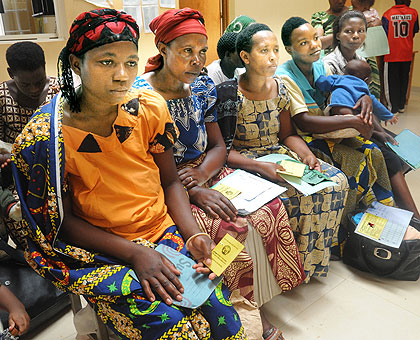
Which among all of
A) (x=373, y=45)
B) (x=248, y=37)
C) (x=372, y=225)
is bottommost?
(x=372, y=225)

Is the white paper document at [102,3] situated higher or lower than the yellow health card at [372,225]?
higher

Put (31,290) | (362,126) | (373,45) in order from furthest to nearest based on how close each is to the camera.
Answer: (373,45)
(362,126)
(31,290)

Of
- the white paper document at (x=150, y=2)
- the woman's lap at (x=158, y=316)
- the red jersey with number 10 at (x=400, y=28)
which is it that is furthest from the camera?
the red jersey with number 10 at (x=400, y=28)

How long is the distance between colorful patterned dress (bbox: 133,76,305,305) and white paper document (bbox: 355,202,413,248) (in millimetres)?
614

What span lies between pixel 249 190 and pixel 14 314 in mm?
1133

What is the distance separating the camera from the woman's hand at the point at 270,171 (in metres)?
2.08

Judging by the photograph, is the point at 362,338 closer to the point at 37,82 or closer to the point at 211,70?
the point at 211,70

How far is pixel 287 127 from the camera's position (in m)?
2.39

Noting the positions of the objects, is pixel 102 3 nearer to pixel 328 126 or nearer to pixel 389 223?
pixel 328 126

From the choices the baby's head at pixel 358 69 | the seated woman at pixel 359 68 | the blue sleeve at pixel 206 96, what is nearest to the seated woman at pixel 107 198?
the blue sleeve at pixel 206 96

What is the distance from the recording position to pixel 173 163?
1.63m

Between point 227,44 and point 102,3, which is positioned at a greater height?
point 102,3

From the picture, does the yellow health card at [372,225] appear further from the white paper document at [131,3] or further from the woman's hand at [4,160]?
the white paper document at [131,3]

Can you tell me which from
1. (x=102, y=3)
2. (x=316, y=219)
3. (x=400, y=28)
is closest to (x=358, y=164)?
(x=316, y=219)
